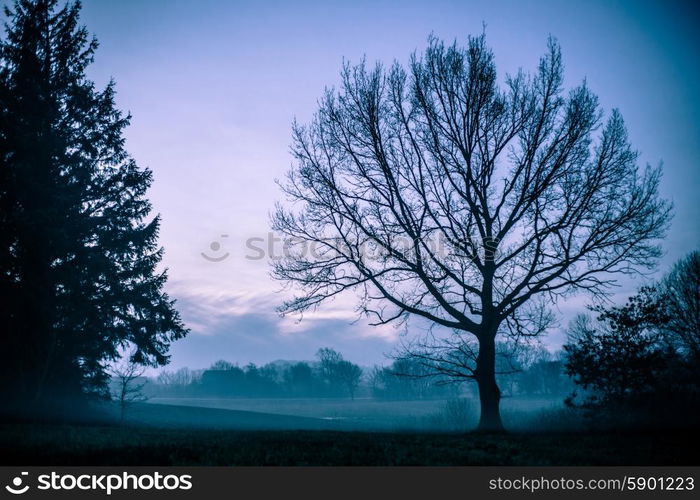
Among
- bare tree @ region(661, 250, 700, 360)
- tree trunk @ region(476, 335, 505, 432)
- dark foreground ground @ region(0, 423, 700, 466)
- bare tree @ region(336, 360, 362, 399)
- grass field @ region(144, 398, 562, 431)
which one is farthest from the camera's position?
bare tree @ region(336, 360, 362, 399)

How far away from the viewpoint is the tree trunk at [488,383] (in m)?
11.5

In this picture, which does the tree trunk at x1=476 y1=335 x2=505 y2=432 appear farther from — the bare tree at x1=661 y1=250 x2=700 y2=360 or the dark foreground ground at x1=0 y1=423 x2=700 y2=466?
the bare tree at x1=661 y1=250 x2=700 y2=360

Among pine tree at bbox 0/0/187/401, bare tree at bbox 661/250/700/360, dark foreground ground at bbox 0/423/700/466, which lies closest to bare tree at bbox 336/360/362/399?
bare tree at bbox 661/250/700/360

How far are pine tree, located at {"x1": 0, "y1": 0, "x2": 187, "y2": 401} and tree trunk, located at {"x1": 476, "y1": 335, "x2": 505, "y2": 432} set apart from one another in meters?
12.6

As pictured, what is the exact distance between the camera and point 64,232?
527 inches

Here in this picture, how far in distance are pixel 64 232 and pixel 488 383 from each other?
50.5 ft

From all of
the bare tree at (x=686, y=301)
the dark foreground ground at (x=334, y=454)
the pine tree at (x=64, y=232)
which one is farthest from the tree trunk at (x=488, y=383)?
the bare tree at (x=686, y=301)

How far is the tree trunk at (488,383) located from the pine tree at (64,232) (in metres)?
12.6

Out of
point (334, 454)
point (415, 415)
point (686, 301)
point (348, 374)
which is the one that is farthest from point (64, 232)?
point (348, 374)

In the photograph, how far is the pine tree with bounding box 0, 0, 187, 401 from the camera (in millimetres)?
13281

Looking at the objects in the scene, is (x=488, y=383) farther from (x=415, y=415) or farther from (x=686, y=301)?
(x=415, y=415)

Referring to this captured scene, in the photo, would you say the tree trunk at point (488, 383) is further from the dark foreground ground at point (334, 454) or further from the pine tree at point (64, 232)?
the pine tree at point (64, 232)
